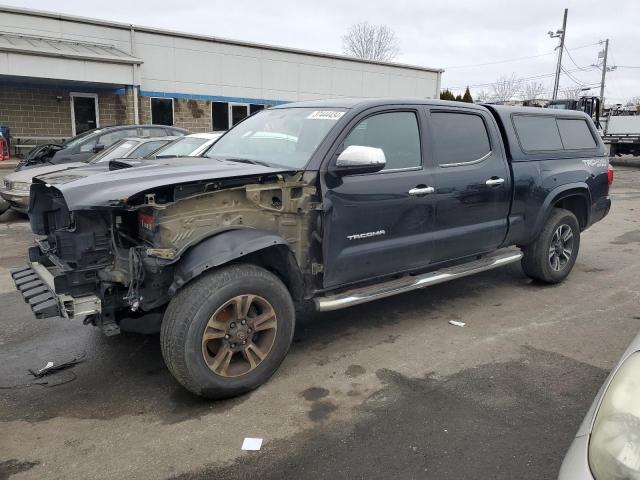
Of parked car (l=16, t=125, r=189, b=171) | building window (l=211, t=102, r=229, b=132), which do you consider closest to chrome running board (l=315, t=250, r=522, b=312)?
parked car (l=16, t=125, r=189, b=171)

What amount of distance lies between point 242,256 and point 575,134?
452cm

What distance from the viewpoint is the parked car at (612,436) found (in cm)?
164

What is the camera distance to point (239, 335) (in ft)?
11.6

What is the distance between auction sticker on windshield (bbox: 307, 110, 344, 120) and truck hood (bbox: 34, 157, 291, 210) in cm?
68

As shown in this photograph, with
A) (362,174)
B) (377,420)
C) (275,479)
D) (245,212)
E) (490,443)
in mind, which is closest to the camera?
(275,479)

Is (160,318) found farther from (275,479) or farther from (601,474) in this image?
(601,474)

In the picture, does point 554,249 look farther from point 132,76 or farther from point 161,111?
point 161,111

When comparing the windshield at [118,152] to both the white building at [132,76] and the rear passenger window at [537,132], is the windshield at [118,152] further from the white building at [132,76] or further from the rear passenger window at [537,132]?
the white building at [132,76]

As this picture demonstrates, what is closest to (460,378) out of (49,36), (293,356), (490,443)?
(490,443)

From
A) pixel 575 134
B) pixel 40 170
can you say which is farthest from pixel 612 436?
pixel 40 170

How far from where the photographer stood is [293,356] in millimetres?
4227

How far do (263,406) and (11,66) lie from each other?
637 inches

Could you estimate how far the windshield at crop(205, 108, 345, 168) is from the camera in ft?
13.3

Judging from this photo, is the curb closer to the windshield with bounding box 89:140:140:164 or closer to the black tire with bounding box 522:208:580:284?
the black tire with bounding box 522:208:580:284
